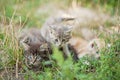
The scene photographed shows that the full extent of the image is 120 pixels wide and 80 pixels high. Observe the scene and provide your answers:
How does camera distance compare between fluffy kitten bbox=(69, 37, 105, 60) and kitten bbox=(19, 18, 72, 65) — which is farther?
fluffy kitten bbox=(69, 37, 105, 60)

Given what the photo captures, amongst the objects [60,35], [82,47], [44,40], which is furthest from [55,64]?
[82,47]

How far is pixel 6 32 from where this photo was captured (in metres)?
5.43

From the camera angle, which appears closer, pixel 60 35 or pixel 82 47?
pixel 60 35

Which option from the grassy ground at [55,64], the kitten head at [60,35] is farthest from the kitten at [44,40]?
the grassy ground at [55,64]

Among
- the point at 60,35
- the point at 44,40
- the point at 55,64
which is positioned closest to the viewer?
the point at 55,64

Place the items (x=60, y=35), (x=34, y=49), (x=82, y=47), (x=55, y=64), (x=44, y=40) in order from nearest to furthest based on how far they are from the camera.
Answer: (x=55, y=64) < (x=34, y=49) < (x=60, y=35) < (x=44, y=40) < (x=82, y=47)

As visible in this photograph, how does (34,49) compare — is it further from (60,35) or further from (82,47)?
(82,47)

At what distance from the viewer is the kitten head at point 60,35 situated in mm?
5973

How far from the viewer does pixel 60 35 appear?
19.6 ft

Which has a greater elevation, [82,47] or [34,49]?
[34,49]

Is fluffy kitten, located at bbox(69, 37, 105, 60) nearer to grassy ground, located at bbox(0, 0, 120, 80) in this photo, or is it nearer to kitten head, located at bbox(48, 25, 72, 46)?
kitten head, located at bbox(48, 25, 72, 46)

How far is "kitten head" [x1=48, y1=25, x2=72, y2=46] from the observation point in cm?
597

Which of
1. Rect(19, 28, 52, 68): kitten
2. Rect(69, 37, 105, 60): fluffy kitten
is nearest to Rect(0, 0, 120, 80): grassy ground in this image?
Rect(19, 28, 52, 68): kitten

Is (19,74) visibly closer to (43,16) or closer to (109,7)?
(43,16)
